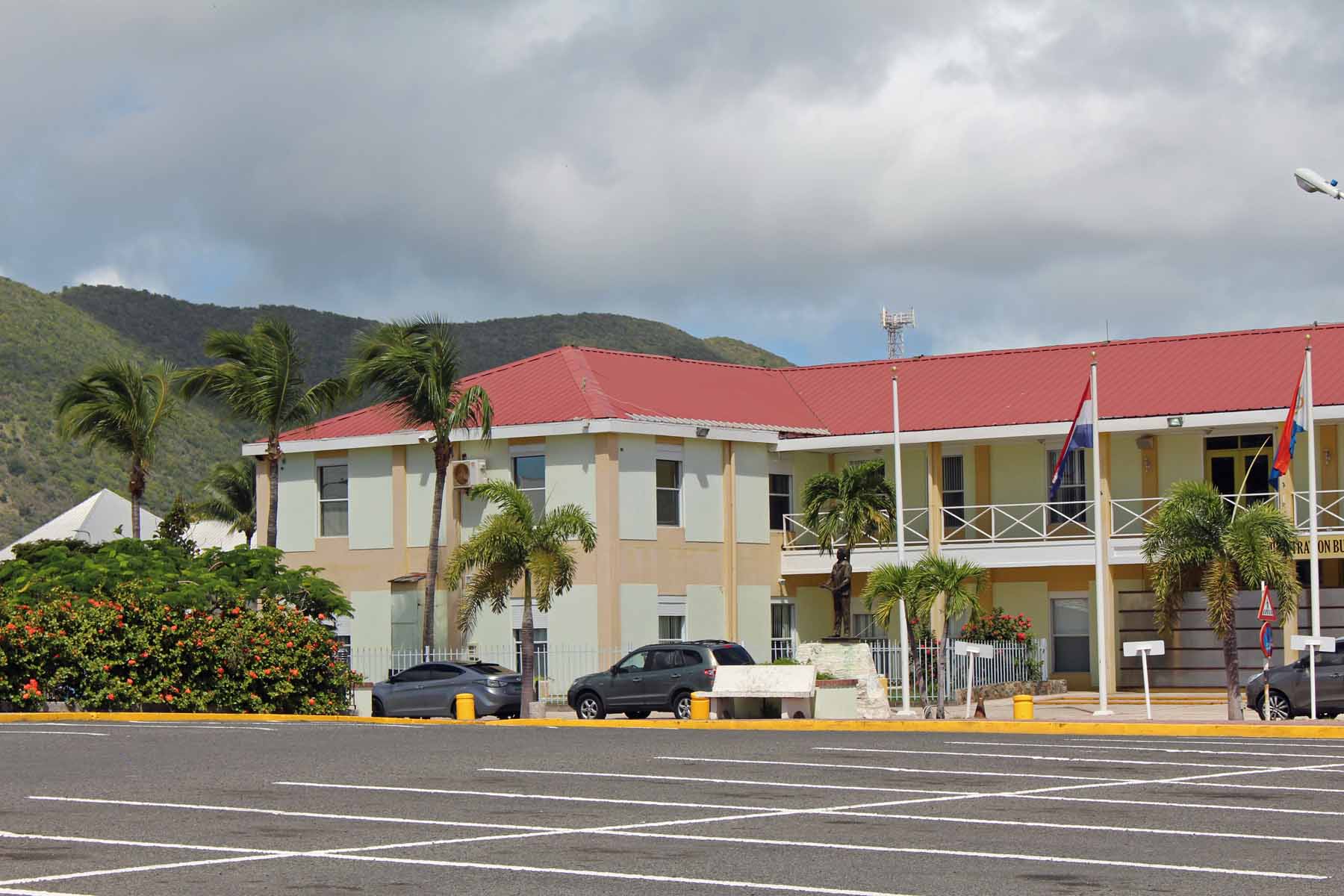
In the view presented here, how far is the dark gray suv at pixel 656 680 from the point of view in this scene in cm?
3244

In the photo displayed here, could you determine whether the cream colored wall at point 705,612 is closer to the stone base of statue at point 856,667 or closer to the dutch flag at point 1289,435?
the stone base of statue at point 856,667

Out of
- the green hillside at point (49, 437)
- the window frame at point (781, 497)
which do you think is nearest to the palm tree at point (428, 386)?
the window frame at point (781, 497)

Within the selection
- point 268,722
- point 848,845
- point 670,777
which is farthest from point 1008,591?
point 848,845

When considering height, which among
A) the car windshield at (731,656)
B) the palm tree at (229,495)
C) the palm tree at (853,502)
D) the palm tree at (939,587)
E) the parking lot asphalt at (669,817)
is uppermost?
the palm tree at (229,495)

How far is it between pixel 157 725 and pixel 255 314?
92818mm

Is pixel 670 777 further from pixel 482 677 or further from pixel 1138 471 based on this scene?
pixel 1138 471

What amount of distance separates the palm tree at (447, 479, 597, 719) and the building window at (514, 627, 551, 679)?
4106 mm

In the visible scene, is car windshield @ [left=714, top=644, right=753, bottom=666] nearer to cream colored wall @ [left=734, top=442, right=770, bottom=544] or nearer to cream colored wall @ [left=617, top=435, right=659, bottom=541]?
cream colored wall @ [left=617, top=435, right=659, bottom=541]

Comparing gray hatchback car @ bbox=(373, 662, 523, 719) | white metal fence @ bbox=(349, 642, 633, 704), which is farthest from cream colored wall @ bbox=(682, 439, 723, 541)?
gray hatchback car @ bbox=(373, 662, 523, 719)

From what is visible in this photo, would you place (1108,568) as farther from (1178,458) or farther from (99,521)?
(99,521)

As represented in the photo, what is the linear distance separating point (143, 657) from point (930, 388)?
19717 millimetres

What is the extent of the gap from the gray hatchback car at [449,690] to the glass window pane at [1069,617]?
13.5m

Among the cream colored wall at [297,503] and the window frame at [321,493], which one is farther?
the cream colored wall at [297,503]

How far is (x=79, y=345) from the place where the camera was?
98.3 meters
